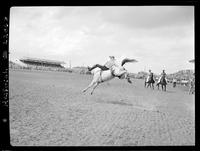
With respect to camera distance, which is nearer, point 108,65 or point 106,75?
point 108,65

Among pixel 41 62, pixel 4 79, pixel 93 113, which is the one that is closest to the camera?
pixel 4 79

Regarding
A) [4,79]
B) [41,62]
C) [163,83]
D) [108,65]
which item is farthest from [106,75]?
[4,79]

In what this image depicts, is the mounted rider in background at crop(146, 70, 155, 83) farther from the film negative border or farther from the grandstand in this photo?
the film negative border

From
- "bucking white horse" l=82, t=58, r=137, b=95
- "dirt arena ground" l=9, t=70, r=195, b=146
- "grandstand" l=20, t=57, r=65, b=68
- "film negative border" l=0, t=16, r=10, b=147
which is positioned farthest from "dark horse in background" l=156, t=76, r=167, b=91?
"film negative border" l=0, t=16, r=10, b=147

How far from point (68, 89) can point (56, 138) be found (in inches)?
33.3

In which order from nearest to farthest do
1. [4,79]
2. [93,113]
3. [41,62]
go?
[4,79], [93,113], [41,62]

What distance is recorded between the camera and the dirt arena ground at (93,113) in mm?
3113

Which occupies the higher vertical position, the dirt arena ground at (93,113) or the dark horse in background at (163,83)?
the dark horse in background at (163,83)

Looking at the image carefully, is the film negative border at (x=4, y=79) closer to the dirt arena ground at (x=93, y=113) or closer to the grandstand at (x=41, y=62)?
the dirt arena ground at (x=93, y=113)

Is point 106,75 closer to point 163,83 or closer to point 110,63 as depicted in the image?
point 110,63

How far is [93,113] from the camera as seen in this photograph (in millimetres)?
3400

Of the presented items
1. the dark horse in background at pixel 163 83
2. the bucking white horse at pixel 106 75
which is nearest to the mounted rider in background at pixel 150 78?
the dark horse in background at pixel 163 83

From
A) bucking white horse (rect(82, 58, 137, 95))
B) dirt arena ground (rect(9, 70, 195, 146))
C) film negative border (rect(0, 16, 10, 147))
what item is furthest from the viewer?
bucking white horse (rect(82, 58, 137, 95))

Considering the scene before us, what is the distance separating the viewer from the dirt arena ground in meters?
3.11
